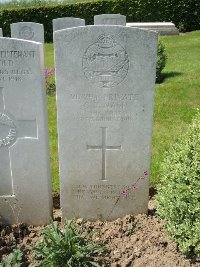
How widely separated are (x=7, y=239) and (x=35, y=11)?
635 inches

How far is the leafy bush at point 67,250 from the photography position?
3172 millimetres

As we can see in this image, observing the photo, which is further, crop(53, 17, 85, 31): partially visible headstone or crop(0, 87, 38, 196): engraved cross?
crop(53, 17, 85, 31): partially visible headstone

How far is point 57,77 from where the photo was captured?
3.42 meters

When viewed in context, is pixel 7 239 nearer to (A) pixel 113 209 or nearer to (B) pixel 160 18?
(A) pixel 113 209

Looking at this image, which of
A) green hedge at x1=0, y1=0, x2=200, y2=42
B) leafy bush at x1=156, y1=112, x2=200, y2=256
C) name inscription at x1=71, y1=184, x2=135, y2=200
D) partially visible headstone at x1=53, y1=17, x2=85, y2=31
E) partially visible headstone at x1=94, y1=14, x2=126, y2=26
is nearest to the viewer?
leafy bush at x1=156, y1=112, x2=200, y2=256

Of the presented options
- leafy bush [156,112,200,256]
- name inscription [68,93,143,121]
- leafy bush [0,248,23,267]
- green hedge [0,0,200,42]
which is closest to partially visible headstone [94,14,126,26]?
name inscription [68,93,143,121]

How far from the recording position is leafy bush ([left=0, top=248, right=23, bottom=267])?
10.8 feet

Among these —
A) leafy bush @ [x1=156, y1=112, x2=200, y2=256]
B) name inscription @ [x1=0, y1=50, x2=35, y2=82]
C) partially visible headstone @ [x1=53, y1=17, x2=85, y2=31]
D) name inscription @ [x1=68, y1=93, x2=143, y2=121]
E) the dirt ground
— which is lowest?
the dirt ground

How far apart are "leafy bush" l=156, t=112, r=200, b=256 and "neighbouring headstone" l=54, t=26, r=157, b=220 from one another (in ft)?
1.20

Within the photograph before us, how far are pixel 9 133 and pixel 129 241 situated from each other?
1.61 m

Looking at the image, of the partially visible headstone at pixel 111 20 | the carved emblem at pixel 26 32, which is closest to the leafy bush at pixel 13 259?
the partially visible headstone at pixel 111 20

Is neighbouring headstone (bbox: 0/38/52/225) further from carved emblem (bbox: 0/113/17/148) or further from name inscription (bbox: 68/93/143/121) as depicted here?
name inscription (bbox: 68/93/143/121)

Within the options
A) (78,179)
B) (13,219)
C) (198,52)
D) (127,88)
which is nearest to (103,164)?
(78,179)

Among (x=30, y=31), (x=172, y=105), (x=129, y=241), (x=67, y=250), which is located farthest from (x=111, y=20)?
(x=67, y=250)
